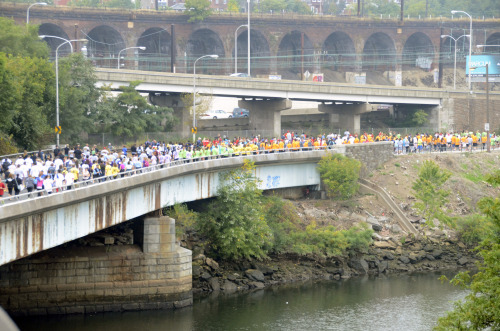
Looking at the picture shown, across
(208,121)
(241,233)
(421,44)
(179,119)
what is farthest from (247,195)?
(421,44)

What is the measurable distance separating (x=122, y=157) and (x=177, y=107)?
1230 inches

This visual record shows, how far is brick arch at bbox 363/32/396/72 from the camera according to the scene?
412 feet

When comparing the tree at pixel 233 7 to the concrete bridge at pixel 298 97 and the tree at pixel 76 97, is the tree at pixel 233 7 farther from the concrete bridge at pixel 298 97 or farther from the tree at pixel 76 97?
the tree at pixel 76 97

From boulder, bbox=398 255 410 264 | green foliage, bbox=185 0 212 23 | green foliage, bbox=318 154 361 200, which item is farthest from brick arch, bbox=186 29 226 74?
boulder, bbox=398 255 410 264

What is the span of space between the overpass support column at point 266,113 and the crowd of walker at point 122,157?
11.7 meters

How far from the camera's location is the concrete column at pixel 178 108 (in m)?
69.6

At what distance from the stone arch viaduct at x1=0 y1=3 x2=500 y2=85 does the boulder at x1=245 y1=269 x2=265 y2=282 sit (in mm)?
57772

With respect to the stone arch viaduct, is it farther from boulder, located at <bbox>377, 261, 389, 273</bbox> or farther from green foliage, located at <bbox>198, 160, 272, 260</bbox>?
boulder, located at <bbox>377, 261, 389, 273</bbox>

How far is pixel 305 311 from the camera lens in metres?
38.7

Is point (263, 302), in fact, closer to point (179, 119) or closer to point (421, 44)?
point (179, 119)

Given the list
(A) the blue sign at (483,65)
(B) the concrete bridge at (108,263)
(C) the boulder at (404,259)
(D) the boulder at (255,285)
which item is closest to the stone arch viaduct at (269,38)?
(A) the blue sign at (483,65)

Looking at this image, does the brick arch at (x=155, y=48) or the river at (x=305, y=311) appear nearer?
the river at (x=305, y=311)

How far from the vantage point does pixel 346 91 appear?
75.2 meters

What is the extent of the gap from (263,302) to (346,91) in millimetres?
38116
